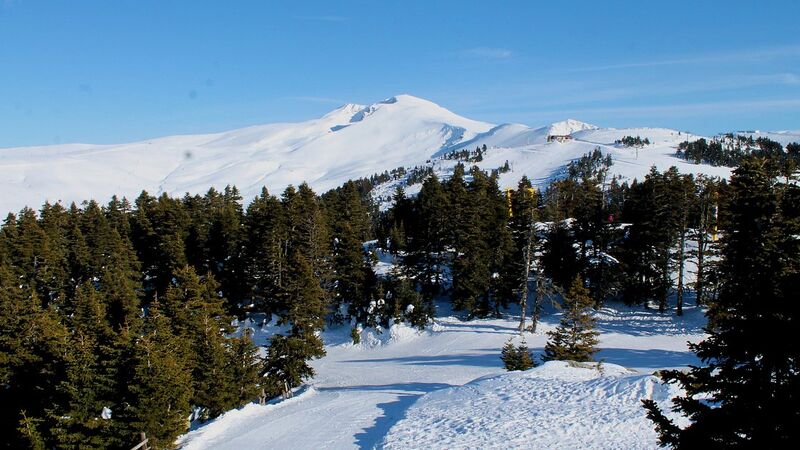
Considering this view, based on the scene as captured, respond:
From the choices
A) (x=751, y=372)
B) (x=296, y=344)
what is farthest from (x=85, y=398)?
(x=751, y=372)

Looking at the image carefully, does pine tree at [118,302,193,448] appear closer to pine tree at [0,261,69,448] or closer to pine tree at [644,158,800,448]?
pine tree at [0,261,69,448]

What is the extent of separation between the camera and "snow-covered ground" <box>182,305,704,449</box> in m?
17.8

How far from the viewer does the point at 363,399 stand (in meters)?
25.0

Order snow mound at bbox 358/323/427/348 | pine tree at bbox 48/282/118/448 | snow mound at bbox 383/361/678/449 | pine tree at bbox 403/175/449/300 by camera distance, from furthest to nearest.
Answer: pine tree at bbox 403/175/449/300, snow mound at bbox 358/323/427/348, pine tree at bbox 48/282/118/448, snow mound at bbox 383/361/678/449

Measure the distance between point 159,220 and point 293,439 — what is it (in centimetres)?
4960

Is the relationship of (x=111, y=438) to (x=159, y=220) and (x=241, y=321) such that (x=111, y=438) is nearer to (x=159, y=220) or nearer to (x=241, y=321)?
(x=241, y=321)

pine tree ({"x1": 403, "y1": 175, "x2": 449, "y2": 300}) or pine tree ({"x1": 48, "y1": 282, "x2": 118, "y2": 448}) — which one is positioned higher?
pine tree ({"x1": 403, "y1": 175, "x2": 449, "y2": 300})

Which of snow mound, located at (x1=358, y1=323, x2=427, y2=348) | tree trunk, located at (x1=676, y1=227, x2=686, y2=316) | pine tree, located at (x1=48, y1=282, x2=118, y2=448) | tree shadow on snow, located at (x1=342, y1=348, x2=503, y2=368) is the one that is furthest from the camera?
snow mound, located at (x1=358, y1=323, x2=427, y2=348)

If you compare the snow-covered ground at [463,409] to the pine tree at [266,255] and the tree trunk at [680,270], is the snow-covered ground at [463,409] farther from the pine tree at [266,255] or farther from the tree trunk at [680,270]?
the pine tree at [266,255]

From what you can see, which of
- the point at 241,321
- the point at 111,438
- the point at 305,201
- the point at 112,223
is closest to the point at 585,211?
the point at 305,201

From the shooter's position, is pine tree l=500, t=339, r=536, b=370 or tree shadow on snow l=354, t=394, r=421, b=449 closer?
tree shadow on snow l=354, t=394, r=421, b=449

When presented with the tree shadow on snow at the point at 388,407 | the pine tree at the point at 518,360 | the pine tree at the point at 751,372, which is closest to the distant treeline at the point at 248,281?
the tree shadow on snow at the point at 388,407

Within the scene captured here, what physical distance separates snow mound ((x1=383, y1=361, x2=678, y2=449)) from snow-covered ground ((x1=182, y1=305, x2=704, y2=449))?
0.04 meters

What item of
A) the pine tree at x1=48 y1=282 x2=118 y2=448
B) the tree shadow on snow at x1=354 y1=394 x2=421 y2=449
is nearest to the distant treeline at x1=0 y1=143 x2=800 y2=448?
the pine tree at x1=48 y1=282 x2=118 y2=448
